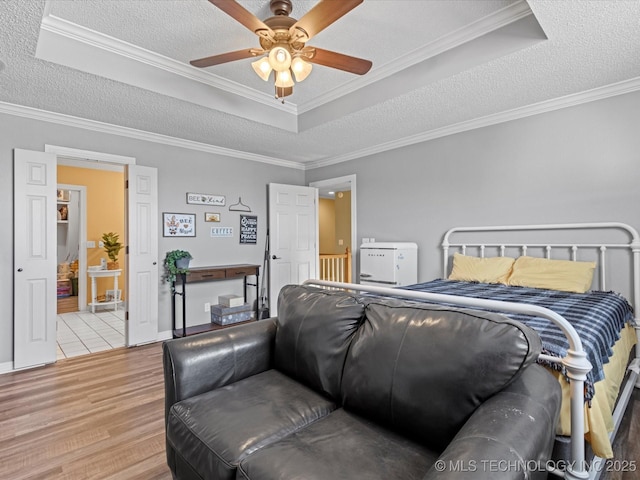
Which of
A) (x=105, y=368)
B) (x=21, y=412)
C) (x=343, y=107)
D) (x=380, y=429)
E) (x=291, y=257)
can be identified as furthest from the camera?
(x=291, y=257)

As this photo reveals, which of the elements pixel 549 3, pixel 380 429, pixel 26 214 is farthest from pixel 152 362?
pixel 549 3

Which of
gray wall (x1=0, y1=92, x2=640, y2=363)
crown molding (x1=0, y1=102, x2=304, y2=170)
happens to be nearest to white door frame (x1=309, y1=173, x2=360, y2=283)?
gray wall (x1=0, y1=92, x2=640, y2=363)

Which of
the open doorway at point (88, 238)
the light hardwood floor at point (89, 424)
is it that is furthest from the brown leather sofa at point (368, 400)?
the open doorway at point (88, 238)

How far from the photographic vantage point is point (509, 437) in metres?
0.86

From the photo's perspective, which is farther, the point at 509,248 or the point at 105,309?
the point at 105,309

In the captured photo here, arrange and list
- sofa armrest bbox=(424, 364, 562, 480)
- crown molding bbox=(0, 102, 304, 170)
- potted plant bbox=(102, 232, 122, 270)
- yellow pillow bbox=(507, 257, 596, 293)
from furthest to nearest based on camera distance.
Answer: potted plant bbox=(102, 232, 122, 270), crown molding bbox=(0, 102, 304, 170), yellow pillow bbox=(507, 257, 596, 293), sofa armrest bbox=(424, 364, 562, 480)

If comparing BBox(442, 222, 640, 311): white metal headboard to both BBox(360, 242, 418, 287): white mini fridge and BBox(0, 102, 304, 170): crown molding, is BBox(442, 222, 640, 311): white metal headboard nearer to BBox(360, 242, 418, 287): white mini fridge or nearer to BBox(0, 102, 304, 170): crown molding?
BBox(360, 242, 418, 287): white mini fridge

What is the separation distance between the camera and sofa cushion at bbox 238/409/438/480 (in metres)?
1.02

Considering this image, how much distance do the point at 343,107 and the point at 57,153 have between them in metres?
2.97

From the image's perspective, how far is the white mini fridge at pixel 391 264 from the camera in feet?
12.5

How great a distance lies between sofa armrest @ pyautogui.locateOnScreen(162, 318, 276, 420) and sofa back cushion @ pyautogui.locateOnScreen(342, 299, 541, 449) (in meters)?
0.60

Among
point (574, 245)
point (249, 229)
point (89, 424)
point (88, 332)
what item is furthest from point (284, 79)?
point (88, 332)

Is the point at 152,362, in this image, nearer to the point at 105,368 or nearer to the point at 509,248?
the point at 105,368

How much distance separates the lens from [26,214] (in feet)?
10.4
